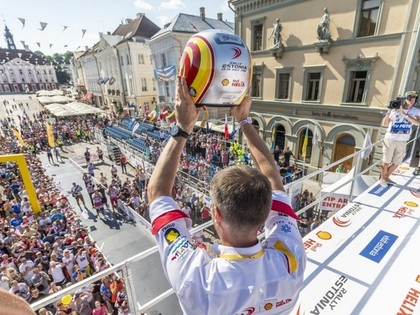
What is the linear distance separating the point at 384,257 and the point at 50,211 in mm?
13474

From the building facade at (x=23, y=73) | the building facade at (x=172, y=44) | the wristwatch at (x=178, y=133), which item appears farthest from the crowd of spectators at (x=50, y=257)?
the building facade at (x=23, y=73)

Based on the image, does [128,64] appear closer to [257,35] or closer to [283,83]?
[257,35]

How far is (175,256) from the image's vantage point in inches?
52.1

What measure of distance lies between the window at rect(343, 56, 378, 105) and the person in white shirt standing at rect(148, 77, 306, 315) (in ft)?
53.5

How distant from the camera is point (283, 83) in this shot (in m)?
18.8

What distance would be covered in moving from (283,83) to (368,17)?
20.8 ft

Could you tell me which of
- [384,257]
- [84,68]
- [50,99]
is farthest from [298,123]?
[84,68]

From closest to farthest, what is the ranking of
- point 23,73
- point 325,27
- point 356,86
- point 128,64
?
1. point 356,86
2. point 325,27
3. point 128,64
4. point 23,73

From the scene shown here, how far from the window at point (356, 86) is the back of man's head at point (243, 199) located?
1653 centimetres

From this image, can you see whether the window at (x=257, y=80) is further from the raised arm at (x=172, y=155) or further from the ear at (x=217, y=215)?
the ear at (x=217, y=215)

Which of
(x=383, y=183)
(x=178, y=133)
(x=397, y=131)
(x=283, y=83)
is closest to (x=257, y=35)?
(x=283, y=83)

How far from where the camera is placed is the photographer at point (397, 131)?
5250 millimetres

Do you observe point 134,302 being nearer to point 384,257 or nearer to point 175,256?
point 175,256

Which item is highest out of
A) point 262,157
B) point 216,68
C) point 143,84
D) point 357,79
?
point 216,68
